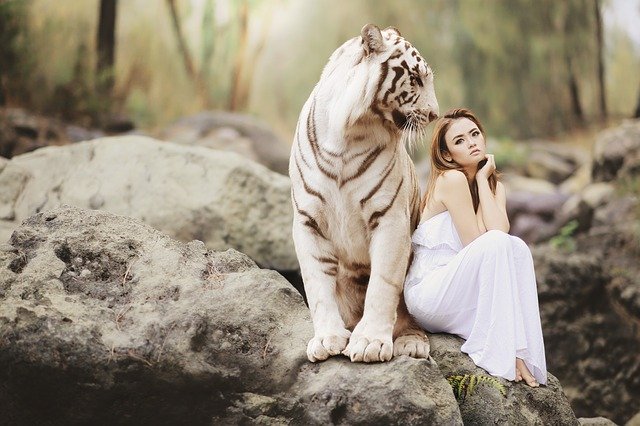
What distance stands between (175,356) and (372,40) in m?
1.50

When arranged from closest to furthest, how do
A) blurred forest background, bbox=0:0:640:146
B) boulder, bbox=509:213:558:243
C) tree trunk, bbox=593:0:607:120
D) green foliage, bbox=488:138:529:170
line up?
1. blurred forest background, bbox=0:0:640:146
2. boulder, bbox=509:213:558:243
3. green foliage, bbox=488:138:529:170
4. tree trunk, bbox=593:0:607:120

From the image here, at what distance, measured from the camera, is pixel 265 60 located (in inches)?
476

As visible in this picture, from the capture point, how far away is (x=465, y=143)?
3283 mm

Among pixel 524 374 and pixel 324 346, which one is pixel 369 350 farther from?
pixel 524 374

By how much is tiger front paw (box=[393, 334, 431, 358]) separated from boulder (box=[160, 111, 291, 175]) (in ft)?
19.3

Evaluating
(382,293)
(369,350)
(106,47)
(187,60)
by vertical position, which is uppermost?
(382,293)

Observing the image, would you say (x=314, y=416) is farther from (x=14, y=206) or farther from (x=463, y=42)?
(x=463, y=42)

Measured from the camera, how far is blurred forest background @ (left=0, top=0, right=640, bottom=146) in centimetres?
907

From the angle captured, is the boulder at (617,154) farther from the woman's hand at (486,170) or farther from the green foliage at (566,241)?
the woman's hand at (486,170)

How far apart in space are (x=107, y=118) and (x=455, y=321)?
25.0ft

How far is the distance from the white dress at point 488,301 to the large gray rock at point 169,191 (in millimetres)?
2222

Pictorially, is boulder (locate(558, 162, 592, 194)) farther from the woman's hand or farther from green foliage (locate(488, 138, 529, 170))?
the woman's hand

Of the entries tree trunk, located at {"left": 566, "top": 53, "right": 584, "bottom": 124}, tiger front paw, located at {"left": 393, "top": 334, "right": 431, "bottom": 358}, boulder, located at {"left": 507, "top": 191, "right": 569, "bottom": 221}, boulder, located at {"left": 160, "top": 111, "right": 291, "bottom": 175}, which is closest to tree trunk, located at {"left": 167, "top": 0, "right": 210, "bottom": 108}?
boulder, located at {"left": 160, "top": 111, "right": 291, "bottom": 175}

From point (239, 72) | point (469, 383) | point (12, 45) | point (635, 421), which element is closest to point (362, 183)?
point (469, 383)
